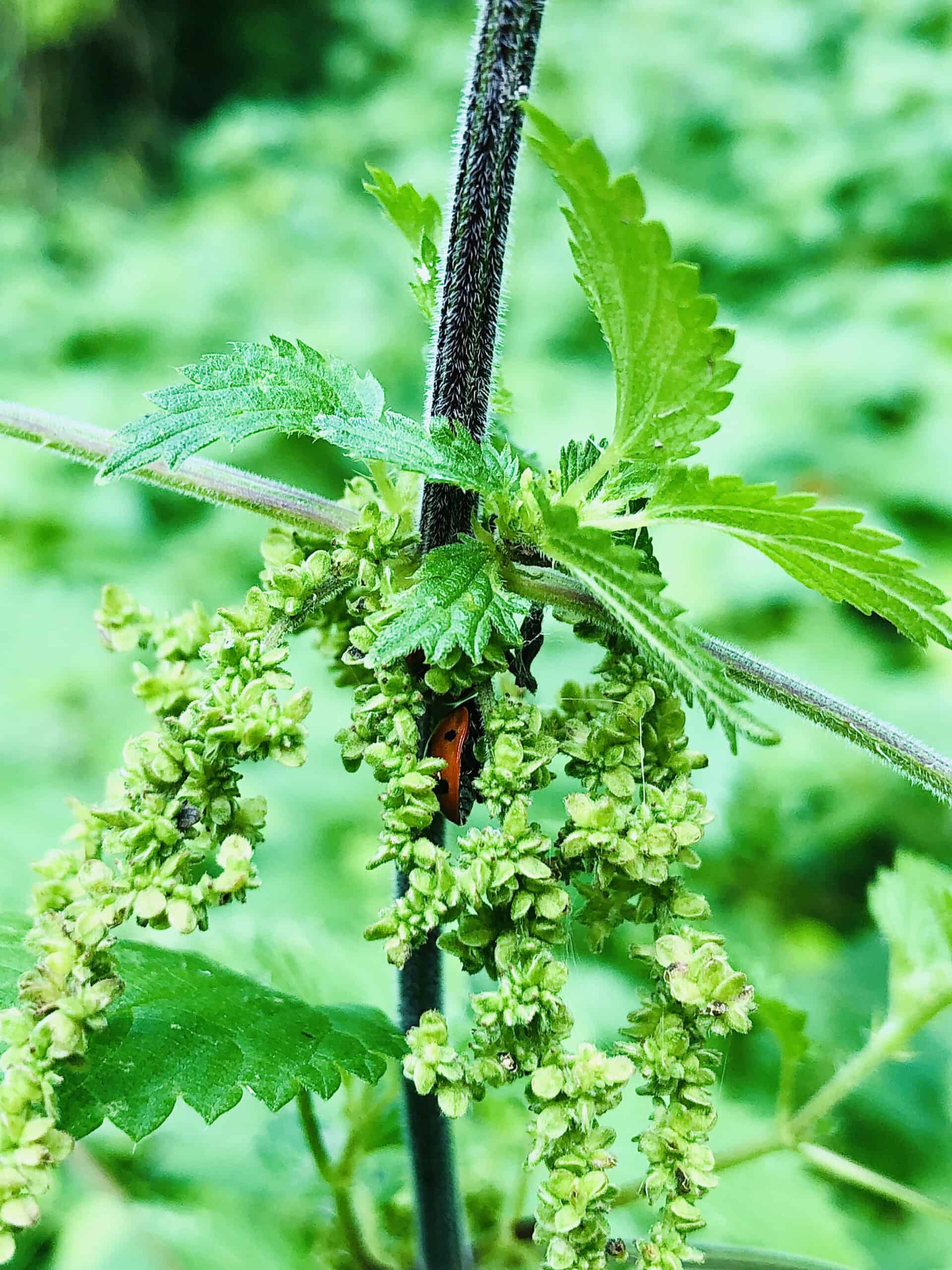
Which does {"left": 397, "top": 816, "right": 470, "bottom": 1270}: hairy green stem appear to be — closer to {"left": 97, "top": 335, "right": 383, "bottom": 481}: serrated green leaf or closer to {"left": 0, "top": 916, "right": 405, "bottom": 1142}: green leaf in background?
{"left": 0, "top": 916, "right": 405, "bottom": 1142}: green leaf in background

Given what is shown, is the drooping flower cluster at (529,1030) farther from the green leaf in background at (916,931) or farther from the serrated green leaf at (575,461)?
the green leaf in background at (916,931)

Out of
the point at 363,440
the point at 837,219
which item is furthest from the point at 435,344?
the point at 837,219

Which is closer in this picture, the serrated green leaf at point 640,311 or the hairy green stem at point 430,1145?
the serrated green leaf at point 640,311

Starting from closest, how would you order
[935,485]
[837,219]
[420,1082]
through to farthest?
[420,1082] < [935,485] < [837,219]

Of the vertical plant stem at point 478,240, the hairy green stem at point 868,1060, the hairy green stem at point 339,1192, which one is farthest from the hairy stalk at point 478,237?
the hairy green stem at point 868,1060

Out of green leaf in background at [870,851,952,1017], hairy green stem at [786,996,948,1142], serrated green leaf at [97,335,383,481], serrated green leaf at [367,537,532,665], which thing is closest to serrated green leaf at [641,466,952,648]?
serrated green leaf at [367,537,532,665]

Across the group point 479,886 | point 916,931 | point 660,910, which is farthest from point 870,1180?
point 479,886

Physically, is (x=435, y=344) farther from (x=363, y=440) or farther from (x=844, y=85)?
(x=844, y=85)

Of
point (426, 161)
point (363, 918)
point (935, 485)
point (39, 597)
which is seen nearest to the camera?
point (363, 918)
